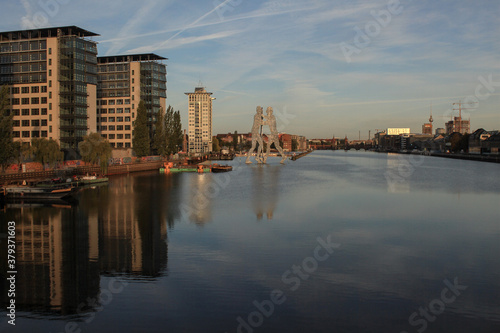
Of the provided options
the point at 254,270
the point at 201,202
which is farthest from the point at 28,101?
the point at 254,270

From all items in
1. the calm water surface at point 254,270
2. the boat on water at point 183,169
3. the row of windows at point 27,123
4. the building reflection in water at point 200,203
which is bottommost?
the calm water surface at point 254,270

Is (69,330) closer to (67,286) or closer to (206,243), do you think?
(67,286)

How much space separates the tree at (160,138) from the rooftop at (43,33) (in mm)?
28977

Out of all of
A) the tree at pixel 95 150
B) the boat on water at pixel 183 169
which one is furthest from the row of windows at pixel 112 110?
the tree at pixel 95 150

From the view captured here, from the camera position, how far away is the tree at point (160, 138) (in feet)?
356

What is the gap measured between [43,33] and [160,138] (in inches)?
1485

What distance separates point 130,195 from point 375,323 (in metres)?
41.4

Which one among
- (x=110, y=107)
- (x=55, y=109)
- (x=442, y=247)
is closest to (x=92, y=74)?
(x=55, y=109)

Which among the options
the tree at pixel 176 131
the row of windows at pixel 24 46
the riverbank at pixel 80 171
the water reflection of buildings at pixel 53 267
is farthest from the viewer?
the tree at pixel 176 131

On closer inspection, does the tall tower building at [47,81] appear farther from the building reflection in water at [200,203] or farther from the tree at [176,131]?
the building reflection in water at [200,203]

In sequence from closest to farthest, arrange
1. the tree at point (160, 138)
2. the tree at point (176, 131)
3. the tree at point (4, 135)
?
the tree at point (4, 135), the tree at point (160, 138), the tree at point (176, 131)

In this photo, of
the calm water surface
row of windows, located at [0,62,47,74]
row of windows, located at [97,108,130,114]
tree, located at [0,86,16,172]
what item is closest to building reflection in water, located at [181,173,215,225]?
the calm water surface

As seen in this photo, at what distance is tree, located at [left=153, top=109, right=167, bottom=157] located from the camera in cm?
10860

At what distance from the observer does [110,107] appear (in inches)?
4439
